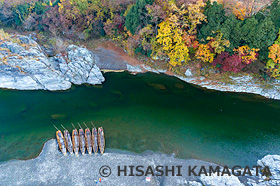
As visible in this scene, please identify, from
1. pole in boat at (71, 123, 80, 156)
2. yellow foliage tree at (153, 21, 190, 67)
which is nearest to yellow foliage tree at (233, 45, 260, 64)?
yellow foliage tree at (153, 21, 190, 67)

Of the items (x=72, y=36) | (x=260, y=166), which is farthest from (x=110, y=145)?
(x=72, y=36)

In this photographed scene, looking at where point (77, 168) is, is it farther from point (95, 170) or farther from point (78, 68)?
point (78, 68)

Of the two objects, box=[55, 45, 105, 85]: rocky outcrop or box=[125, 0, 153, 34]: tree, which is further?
box=[55, 45, 105, 85]: rocky outcrop

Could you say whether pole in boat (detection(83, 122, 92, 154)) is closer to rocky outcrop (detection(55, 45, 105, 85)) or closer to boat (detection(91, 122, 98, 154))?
boat (detection(91, 122, 98, 154))

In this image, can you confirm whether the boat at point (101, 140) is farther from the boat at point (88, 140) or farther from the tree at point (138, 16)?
the tree at point (138, 16)

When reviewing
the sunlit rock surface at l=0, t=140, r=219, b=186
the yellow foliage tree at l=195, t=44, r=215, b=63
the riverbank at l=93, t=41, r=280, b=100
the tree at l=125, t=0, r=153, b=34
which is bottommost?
the sunlit rock surface at l=0, t=140, r=219, b=186

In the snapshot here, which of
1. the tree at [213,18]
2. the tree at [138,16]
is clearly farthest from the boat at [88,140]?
the tree at [213,18]
